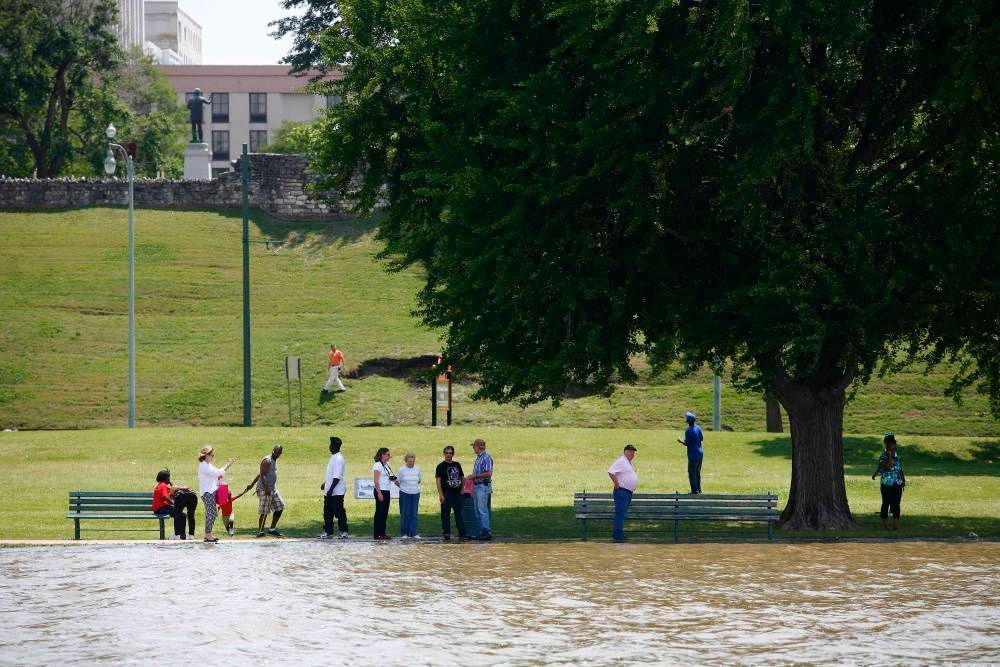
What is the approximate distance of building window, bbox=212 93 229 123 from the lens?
477 ft

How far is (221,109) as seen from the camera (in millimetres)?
145625

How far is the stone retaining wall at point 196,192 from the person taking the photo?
71.2 meters

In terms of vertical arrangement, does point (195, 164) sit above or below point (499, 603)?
above

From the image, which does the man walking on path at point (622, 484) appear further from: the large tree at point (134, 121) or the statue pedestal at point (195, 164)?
the large tree at point (134, 121)

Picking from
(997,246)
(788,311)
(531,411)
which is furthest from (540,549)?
(531,411)

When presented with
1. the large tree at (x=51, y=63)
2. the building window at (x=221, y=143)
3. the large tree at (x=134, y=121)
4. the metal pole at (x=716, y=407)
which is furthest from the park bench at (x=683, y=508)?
the building window at (x=221, y=143)

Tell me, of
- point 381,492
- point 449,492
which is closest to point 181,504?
point 381,492

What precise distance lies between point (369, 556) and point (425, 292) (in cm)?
716

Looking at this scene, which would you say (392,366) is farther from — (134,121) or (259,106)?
(259,106)

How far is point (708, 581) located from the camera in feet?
59.4

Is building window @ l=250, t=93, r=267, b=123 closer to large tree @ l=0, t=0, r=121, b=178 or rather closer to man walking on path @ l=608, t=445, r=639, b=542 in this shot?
large tree @ l=0, t=0, r=121, b=178

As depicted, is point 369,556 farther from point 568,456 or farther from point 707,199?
point 568,456

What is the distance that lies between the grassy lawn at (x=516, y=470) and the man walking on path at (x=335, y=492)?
2.77 ft

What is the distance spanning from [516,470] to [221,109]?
387 ft
